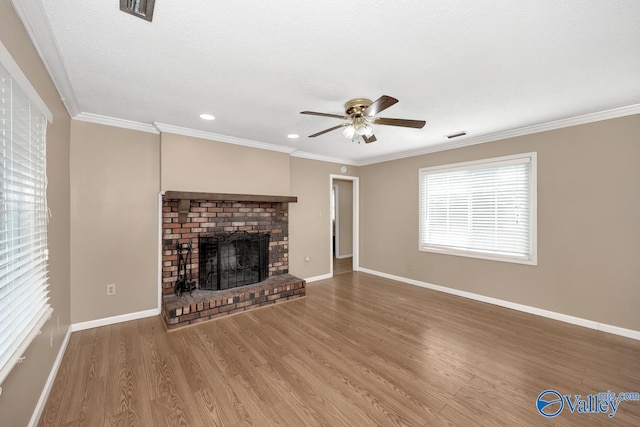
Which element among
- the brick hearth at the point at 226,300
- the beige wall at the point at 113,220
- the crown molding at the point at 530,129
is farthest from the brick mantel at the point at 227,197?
the crown molding at the point at 530,129

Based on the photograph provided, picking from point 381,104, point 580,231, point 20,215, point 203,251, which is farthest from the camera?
point 203,251

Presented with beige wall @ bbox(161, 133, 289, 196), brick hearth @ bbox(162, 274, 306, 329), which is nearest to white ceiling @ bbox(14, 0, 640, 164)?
beige wall @ bbox(161, 133, 289, 196)

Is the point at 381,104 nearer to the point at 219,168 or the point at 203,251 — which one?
the point at 219,168

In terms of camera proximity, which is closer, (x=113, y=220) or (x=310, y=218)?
(x=113, y=220)

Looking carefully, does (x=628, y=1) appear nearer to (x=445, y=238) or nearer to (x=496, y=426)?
(x=496, y=426)

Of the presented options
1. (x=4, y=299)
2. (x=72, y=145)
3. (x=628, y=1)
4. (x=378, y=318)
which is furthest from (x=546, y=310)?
(x=72, y=145)

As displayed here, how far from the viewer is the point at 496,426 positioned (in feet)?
5.41

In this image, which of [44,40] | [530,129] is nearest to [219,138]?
[44,40]

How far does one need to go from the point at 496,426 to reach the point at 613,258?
2591 mm

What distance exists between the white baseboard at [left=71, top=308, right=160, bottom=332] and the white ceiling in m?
2.34

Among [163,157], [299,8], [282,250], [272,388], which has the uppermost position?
[299,8]

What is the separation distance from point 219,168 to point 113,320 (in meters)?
2.29

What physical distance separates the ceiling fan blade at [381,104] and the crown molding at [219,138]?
235 centimetres

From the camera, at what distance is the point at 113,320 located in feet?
10.2
